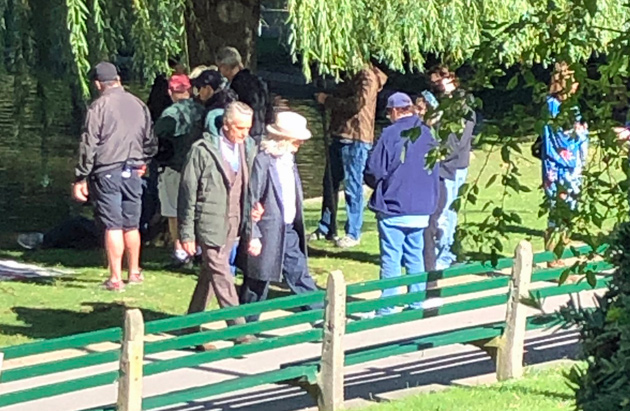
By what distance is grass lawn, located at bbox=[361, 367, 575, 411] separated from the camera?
7383 mm

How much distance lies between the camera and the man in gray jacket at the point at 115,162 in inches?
407

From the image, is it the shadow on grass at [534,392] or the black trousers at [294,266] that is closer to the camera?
the shadow on grass at [534,392]

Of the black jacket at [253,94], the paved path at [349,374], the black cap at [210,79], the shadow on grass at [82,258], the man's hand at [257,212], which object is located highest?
the black cap at [210,79]

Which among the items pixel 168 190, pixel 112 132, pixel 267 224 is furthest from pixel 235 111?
pixel 168 190

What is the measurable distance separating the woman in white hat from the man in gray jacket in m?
1.60

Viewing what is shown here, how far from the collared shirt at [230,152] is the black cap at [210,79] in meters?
1.80

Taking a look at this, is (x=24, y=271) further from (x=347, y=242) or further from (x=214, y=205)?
(x=214, y=205)

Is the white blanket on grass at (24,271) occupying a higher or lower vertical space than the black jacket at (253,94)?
lower

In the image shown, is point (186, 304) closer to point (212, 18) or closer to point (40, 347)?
point (212, 18)

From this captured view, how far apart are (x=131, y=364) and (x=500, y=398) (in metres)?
2.27

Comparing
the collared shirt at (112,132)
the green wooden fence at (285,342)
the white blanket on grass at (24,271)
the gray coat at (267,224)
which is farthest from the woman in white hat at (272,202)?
the white blanket on grass at (24,271)

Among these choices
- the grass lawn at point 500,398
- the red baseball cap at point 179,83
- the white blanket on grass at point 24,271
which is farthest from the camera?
the white blanket on grass at point 24,271

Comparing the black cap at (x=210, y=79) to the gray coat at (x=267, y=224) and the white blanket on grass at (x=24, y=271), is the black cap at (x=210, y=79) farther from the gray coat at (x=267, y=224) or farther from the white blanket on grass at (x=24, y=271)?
the white blanket on grass at (x=24, y=271)

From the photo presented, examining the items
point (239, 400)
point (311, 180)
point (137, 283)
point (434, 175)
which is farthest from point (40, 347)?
point (311, 180)
